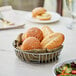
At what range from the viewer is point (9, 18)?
146 centimetres

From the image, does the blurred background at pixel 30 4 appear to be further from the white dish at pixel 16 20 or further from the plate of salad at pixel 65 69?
the plate of salad at pixel 65 69

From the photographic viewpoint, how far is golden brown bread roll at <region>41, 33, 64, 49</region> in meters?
0.90

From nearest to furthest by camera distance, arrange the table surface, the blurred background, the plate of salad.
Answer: the plate of salad
the table surface
the blurred background

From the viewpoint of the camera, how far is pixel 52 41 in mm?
907

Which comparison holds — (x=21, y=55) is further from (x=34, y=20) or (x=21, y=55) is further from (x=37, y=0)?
Result: (x=37, y=0)

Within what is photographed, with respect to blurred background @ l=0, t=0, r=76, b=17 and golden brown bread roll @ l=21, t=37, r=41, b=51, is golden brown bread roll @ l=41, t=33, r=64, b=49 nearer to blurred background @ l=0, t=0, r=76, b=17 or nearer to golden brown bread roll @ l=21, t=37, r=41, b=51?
golden brown bread roll @ l=21, t=37, r=41, b=51

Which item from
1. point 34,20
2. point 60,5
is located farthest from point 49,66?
point 60,5

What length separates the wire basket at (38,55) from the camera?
0.89 m

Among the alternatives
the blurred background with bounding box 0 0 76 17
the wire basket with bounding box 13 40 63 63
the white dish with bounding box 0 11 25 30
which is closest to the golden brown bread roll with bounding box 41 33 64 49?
the wire basket with bounding box 13 40 63 63

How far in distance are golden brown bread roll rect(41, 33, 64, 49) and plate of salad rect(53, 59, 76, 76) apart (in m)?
0.10

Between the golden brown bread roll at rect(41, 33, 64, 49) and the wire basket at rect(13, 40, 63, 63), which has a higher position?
the golden brown bread roll at rect(41, 33, 64, 49)

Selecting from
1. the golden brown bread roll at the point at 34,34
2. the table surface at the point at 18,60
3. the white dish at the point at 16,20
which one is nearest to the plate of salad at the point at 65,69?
the table surface at the point at 18,60

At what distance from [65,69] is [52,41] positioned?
0.51 feet

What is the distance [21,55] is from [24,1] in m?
1.65
